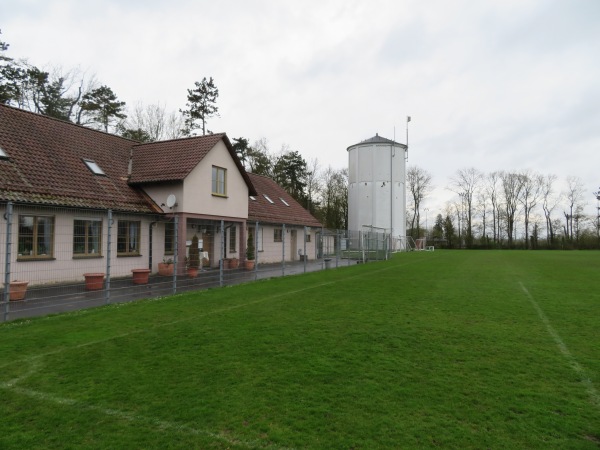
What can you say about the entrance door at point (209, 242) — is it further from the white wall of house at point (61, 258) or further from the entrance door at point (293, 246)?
the entrance door at point (293, 246)

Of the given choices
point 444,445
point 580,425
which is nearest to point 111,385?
point 444,445

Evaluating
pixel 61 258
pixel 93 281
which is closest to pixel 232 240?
pixel 61 258

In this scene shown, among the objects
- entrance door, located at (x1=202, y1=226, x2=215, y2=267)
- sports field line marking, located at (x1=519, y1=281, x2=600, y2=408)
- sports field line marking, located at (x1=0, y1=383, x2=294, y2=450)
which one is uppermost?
entrance door, located at (x1=202, y1=226, x2=215, y2=267)

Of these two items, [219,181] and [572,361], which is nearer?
[572,361]

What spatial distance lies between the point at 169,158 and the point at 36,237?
727 centimetres

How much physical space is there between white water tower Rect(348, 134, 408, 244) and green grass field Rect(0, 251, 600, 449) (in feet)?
121

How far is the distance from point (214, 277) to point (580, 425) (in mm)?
14087

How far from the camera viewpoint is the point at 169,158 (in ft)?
63.1

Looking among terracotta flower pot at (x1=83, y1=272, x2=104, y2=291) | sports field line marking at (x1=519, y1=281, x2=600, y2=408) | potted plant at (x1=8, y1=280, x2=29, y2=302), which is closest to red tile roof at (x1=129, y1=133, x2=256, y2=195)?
terracotta flower pot at (x1=83, y1=272, x2=104, y2=291)

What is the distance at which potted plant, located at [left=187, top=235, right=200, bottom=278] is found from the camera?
16.3 meters

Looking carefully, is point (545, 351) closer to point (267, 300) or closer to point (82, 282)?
point (267, 300)

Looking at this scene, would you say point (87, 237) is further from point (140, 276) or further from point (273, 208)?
point (273, 208)

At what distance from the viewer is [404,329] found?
757cm

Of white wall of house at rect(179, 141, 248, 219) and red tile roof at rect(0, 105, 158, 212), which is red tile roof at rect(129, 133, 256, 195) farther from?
red tile roof at rect(0, 105, 158, 212)
